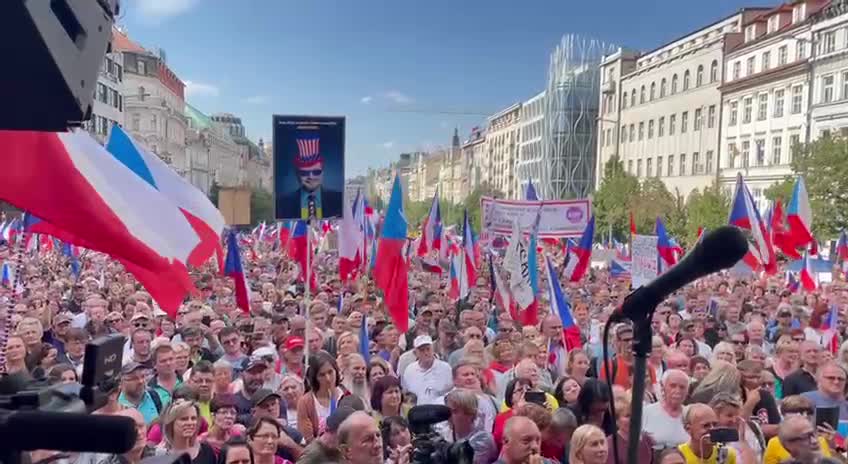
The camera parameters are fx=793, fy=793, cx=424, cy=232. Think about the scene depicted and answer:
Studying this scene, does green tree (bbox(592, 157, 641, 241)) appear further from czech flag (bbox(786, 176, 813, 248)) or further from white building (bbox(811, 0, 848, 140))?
czech flag (bbox(786, 176, 813, 248))

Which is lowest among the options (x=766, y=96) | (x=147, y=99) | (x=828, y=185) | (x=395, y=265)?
(x=395, y=265)

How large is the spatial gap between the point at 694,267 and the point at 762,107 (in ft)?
175

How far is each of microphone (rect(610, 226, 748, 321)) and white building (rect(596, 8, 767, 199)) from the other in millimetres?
54624

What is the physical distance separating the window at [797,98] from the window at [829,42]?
305 cm

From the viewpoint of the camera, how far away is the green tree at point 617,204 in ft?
167

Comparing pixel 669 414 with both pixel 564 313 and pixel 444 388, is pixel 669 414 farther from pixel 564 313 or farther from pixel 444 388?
pixel 564 313

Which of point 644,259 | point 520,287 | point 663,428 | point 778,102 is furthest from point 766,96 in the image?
point 663,428

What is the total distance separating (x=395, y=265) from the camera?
34.6ft

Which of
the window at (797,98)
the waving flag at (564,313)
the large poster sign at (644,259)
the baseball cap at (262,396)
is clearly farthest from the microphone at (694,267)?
the window at (797,98)

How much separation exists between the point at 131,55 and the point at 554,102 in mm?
40706

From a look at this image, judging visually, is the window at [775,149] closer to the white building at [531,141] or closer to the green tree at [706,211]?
the green tree at [706,211]

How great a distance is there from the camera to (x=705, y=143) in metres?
57.1

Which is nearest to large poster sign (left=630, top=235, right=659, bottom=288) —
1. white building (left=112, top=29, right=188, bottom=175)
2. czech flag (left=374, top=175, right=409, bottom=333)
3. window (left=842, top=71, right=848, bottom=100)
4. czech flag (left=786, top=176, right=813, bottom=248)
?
czech flag (left=374, top=175, right=409, bottom=333)

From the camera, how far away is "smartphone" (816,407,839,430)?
5395 mm
